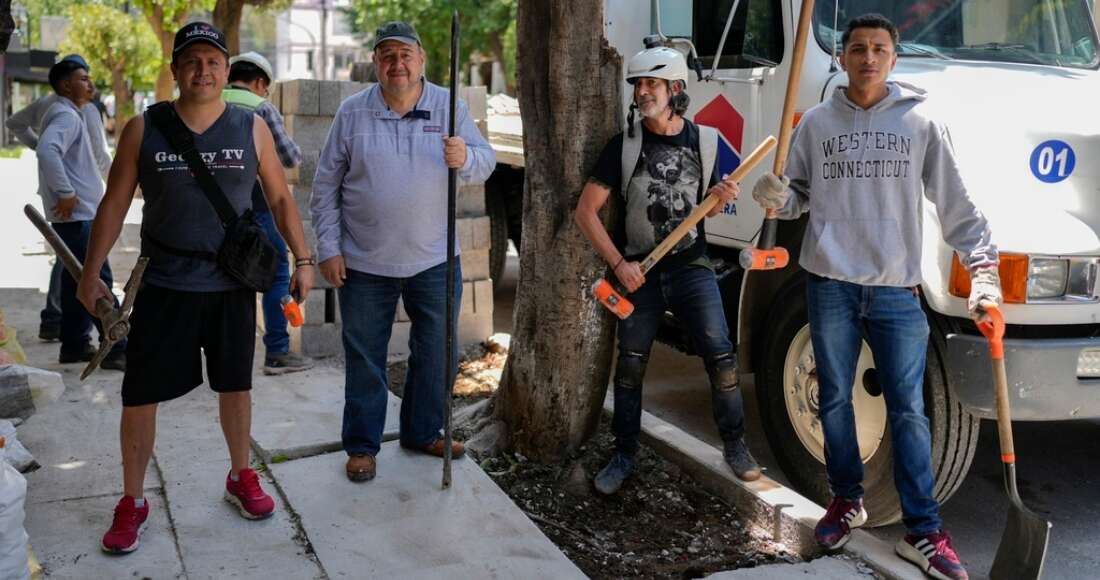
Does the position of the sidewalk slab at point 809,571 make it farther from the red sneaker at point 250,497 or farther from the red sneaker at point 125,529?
the red sneaker at point 125,529

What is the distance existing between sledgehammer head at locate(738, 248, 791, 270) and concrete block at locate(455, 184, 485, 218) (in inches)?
135

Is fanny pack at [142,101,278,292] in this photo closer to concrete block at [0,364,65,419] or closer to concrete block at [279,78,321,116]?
concrete block at [0,364,65,419]

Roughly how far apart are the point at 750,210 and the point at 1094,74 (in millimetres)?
1650

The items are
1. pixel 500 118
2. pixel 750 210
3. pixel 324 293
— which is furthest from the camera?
pixel 500 118

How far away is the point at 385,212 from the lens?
4238 mm

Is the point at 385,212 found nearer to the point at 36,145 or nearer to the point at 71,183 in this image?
the point at 71,183

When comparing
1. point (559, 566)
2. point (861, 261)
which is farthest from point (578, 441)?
point (861, 261)

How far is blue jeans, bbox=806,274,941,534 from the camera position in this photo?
377 cm

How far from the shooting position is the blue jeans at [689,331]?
4.32 metres

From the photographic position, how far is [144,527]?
3.93 meters

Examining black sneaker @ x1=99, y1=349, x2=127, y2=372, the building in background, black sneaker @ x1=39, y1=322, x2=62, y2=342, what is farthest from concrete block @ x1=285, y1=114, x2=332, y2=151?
the building in background

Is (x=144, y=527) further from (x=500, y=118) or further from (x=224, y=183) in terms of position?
(x=500, y=118)

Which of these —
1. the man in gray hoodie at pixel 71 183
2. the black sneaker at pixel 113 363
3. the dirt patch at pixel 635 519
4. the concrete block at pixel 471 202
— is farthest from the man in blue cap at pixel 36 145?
the dirt patch at pixel 635 519

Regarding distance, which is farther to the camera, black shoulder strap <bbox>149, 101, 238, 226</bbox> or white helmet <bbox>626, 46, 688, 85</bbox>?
white helmet <bbox>626, 46, 688, 85</bbox>
